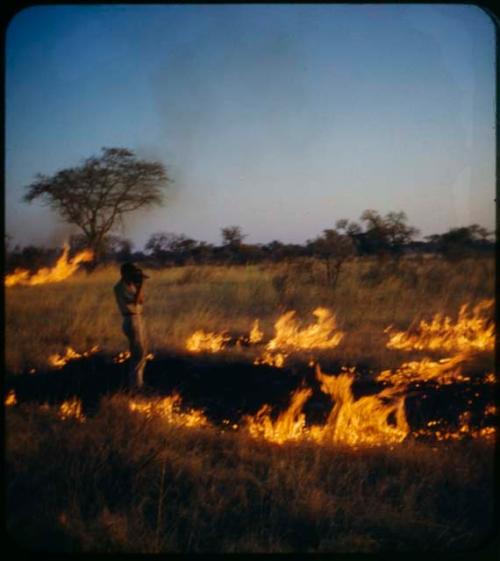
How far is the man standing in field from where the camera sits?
352 centimetres

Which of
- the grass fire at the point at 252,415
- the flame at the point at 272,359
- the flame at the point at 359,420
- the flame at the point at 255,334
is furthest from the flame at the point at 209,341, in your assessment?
the flame at the point at 359,420

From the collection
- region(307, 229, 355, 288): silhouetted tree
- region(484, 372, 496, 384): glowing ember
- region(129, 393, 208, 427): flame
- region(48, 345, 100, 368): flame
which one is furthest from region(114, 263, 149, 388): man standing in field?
region(484, 372, 496, 384): glowing ember

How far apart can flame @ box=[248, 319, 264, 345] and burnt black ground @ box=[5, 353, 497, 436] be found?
16 centimetres

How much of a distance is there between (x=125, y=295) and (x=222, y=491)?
1312mm

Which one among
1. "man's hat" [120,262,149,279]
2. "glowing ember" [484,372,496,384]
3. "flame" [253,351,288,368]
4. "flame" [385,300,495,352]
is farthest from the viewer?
"flame" [253,351,288,368]

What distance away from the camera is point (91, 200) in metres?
3.57

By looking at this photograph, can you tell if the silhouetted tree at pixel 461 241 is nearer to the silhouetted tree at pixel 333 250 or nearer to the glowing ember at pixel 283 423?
the silhouetted tree at pixel 333 250

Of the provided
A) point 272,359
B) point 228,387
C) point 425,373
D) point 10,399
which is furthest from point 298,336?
point 10,399

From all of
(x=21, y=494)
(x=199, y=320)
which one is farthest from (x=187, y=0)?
(x=21, y=494)

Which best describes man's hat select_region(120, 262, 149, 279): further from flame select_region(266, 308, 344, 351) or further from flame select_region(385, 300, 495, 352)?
flame select_region(385, 300, 495, 352)

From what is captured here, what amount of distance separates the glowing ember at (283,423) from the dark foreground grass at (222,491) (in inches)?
3.2

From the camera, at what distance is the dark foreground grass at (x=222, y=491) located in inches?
117

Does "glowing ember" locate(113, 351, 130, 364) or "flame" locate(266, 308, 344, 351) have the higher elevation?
"flame" locate(266, 308, 344, 351)

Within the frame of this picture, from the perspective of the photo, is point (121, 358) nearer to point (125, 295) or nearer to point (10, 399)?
point (125, 295)
